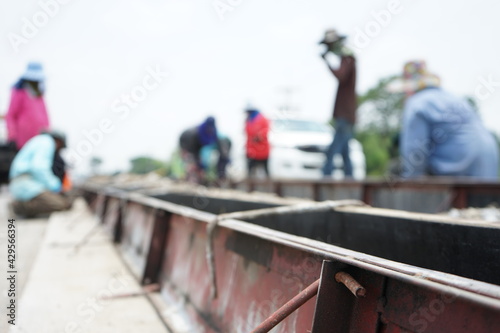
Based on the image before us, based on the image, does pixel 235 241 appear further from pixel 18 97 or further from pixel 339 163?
pixel 18 97

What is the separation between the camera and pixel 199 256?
2.73 m

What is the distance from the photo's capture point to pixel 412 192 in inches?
185

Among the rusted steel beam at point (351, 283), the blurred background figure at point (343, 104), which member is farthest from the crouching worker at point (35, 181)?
the rusted steel beam at point (351, 283)

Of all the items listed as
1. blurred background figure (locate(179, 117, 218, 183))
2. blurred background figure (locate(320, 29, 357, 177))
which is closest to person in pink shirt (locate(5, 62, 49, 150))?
blurred background figure (locate(179, 117, 218, 183))

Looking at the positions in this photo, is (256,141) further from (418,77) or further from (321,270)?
(321,270)

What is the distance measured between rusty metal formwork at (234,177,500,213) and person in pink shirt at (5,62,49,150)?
598 centimetres

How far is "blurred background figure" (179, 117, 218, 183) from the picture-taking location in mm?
9609

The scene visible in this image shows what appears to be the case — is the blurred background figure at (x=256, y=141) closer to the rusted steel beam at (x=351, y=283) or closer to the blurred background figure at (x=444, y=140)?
the blurred background figure at (x=444, y=140)

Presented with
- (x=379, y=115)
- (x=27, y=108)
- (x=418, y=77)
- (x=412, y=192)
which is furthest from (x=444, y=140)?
(x=379, y=115)

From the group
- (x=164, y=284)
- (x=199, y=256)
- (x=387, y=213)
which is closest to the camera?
(x=387, y=213)

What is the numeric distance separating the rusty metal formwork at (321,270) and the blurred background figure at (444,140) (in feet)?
10.1

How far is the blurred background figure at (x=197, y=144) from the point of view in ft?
31.5

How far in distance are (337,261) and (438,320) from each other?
355 millimetres

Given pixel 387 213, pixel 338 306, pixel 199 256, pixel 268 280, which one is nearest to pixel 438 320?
pixel 338 306
